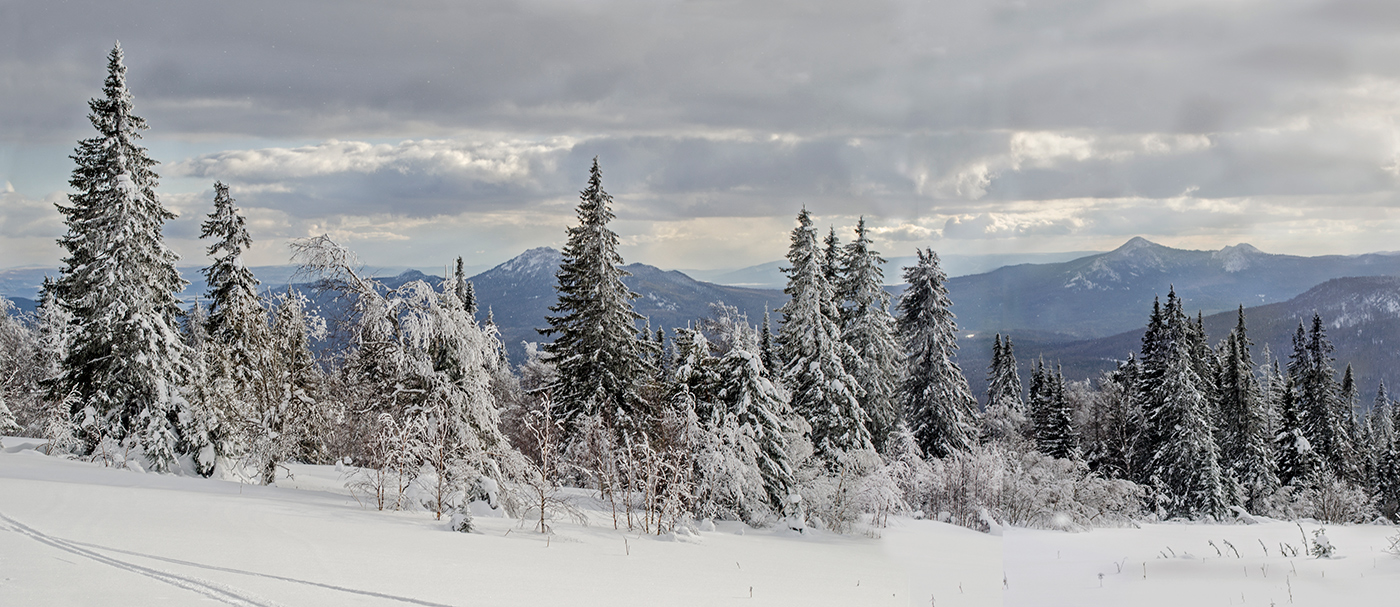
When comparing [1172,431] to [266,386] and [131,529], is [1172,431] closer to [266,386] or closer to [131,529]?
[266,386]

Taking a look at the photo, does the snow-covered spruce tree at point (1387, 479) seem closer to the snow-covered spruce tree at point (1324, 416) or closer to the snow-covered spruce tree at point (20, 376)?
the snow-covered spruce tree at point (1324, 416)

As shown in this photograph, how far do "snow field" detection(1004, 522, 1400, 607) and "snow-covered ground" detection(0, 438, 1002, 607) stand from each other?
0.58 m

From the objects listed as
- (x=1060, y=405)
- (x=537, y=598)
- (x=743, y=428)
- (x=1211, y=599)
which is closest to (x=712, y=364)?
(x=743, y=428)

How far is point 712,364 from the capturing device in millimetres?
22625

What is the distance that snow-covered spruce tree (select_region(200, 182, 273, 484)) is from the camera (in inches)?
765

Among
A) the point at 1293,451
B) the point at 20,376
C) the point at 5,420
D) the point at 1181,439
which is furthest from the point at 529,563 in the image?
the point at 1293,451

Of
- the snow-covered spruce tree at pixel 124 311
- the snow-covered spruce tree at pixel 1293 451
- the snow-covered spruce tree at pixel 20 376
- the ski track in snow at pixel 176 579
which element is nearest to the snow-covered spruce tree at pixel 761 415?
the ski track in snow at pixel 176 579

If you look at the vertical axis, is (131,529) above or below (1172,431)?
above

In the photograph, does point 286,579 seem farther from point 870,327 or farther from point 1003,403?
point 1003,403

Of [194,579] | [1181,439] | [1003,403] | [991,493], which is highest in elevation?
[194,579]

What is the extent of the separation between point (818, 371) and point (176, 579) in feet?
73.0

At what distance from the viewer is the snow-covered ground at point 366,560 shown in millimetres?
7648

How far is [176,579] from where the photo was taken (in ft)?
25.0

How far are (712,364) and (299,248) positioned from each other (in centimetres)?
1088
